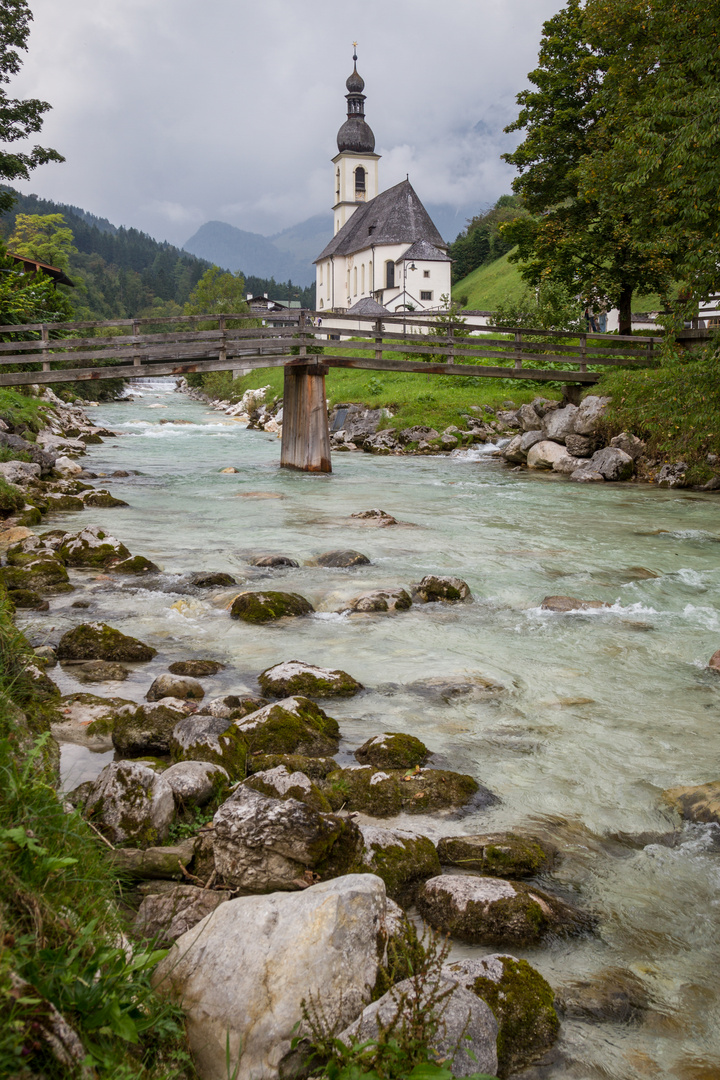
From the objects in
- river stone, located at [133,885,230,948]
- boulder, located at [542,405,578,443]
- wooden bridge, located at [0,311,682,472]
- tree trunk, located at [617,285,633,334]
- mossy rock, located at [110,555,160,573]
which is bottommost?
river stone, located at [133,885,230,948]

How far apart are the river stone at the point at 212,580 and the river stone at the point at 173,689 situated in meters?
3.40

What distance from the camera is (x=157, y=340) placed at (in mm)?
19453

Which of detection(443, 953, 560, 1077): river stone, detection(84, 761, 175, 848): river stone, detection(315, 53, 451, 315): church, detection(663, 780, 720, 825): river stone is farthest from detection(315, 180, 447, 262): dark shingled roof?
detection(443, 953, 560, 1077): river stone

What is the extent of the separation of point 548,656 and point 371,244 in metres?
70.2

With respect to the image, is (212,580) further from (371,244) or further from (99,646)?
(371,244)

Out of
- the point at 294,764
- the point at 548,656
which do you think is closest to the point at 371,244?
the point at 548,656

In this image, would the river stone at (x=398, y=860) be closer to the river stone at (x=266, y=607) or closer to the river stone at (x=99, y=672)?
the river stone at (x=99, y=672)

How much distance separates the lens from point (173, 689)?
5703mm

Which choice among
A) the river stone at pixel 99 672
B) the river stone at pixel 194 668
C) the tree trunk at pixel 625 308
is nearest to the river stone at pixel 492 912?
the river stone at pixel 194 668

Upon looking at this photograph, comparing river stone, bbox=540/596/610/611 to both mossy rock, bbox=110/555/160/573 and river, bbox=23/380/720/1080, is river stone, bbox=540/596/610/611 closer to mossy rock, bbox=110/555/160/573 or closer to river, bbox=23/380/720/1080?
river, bbox=23/380/720/1080

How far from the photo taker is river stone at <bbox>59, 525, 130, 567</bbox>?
33.2ft

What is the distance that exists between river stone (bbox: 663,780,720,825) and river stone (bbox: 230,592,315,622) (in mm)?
4492

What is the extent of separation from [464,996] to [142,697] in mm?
3807

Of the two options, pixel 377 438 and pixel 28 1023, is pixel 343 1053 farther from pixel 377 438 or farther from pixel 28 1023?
pixel 377 438
